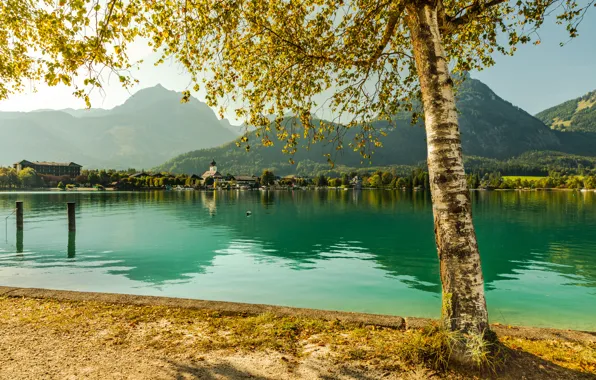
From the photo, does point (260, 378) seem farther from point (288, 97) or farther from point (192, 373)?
point (288, 97)

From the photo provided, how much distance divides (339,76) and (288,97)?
63.0 inches

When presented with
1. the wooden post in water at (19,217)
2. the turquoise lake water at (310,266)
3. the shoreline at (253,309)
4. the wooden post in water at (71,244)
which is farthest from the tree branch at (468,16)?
the wooden post in water at (19,217)

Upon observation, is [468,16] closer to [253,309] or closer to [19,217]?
[253,309]

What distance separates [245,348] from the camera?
6.16 meters

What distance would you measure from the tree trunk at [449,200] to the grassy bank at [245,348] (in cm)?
58

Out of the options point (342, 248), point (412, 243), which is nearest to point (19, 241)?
point (342, 248)

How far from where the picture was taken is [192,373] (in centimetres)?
532

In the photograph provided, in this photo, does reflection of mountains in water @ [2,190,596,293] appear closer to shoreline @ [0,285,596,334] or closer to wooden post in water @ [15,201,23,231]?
wooden post in water @ [15,201,23,231]

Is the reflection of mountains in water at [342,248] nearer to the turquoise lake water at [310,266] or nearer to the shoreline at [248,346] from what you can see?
the turquoise lake water at [310,266]

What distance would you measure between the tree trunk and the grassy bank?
58 centimetres

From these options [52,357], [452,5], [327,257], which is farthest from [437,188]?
[327,257]

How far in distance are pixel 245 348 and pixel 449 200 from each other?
4.33 meters

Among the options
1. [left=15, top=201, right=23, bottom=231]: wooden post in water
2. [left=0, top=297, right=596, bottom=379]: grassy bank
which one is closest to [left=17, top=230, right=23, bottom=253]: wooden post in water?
[left=15, top=201, right=23, bottom=231]: wooden post in water

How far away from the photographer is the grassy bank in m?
5.31
